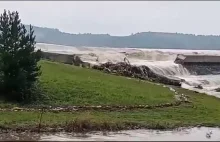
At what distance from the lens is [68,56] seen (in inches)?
1932

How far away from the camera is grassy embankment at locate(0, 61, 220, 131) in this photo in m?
16.4

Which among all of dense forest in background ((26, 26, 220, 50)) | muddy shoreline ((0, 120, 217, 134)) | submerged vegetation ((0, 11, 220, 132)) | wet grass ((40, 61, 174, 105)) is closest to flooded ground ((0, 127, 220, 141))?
muddy shoreline ((0, 120, 217, 134))

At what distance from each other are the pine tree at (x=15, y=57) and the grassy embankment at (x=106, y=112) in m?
1.50

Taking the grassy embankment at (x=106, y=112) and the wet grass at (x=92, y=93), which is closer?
the grassy embankment at (x=106, y=112)

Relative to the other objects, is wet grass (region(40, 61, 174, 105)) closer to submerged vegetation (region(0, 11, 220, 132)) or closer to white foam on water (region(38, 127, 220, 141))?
submerged vegetation (region(0, 11, 220, 132))

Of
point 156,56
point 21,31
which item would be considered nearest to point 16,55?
point 21,31

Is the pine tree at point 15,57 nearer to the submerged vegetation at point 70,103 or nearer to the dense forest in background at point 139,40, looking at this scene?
the submerged vegetation at point 70,103

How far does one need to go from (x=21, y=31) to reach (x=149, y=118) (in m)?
7.99

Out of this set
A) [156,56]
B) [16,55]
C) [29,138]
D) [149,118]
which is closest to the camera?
[29,138]

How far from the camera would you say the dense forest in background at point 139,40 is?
13634cm

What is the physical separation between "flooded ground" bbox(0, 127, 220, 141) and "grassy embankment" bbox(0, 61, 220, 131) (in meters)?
0.83

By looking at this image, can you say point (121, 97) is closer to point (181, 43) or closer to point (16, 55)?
point (16, 55)

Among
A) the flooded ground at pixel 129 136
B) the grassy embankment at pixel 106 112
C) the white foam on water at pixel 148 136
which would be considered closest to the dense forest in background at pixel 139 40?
the grassy embankment at pixel 106 112

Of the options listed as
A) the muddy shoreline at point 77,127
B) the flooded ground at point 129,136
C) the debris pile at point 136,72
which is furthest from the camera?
the debris pile at point 136,72
